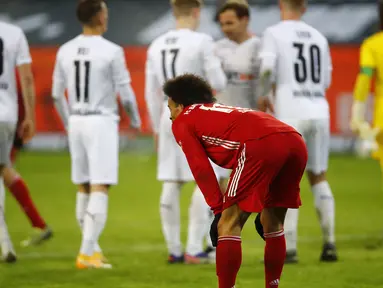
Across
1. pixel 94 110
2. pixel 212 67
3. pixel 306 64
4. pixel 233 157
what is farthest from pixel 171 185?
pixel 233 157

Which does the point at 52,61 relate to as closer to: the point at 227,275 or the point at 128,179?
the point at 128,179

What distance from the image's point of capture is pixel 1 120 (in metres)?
7.60

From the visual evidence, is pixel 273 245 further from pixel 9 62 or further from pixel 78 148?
pixel 9 62

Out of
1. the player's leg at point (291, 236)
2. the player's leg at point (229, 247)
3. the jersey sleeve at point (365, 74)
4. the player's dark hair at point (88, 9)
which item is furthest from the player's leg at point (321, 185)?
the player's leg at point (229, 247)

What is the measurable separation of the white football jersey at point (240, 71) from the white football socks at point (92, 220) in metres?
1.41

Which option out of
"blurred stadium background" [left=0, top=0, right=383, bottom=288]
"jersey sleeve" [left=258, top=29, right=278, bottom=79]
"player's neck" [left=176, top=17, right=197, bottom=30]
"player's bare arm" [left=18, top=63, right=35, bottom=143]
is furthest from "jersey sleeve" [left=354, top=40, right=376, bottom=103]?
"player's bare arm" [left=18, top=63, right=35, bottom=143]

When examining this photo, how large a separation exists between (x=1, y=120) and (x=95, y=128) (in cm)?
75

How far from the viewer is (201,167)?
17.2 ft

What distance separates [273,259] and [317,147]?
234 centimetres

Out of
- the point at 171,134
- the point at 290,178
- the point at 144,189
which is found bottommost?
the point at 144,189

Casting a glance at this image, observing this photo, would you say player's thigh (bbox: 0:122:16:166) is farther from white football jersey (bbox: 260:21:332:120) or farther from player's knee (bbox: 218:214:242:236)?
player's knee (bbox: 218:214:242:236)

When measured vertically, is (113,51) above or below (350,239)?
above

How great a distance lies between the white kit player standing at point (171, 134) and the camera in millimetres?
7805

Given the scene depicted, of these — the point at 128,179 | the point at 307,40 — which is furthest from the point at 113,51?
the point at 128,179
